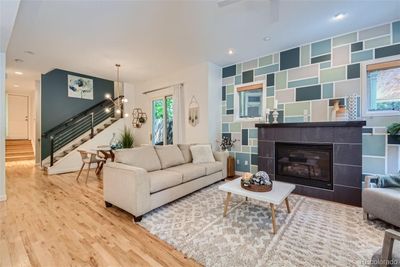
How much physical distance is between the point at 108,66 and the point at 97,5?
9.11 ft

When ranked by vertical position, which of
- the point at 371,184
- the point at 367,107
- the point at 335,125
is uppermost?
the point at 367,107

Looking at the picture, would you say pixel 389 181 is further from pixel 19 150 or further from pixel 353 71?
pixel 19 150

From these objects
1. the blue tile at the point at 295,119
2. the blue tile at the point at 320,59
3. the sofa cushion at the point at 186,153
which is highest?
the blue tile at the point at 320,59

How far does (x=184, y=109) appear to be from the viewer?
5523 millimetres

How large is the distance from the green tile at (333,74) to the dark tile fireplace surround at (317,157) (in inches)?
38.8

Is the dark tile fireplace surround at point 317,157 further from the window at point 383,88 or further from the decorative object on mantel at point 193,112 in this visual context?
the decorative object on mantel at point 193,112

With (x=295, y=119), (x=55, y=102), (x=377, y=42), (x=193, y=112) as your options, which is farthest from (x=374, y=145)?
(x=55, y=102)

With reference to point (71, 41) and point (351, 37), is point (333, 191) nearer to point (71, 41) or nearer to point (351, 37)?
point (351, 37)

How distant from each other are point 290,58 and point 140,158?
3680mm

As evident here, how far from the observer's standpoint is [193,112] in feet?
17.3

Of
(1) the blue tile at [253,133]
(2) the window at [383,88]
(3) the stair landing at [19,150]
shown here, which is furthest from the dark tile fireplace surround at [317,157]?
(3) the stair landing at [19,150]

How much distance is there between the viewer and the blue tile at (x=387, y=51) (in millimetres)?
3059

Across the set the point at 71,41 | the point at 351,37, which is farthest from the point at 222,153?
the point at 71,41

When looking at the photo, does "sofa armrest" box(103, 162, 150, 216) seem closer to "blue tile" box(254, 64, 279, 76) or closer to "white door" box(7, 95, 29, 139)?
"blue tile" box(254, 64, 279, 76)
